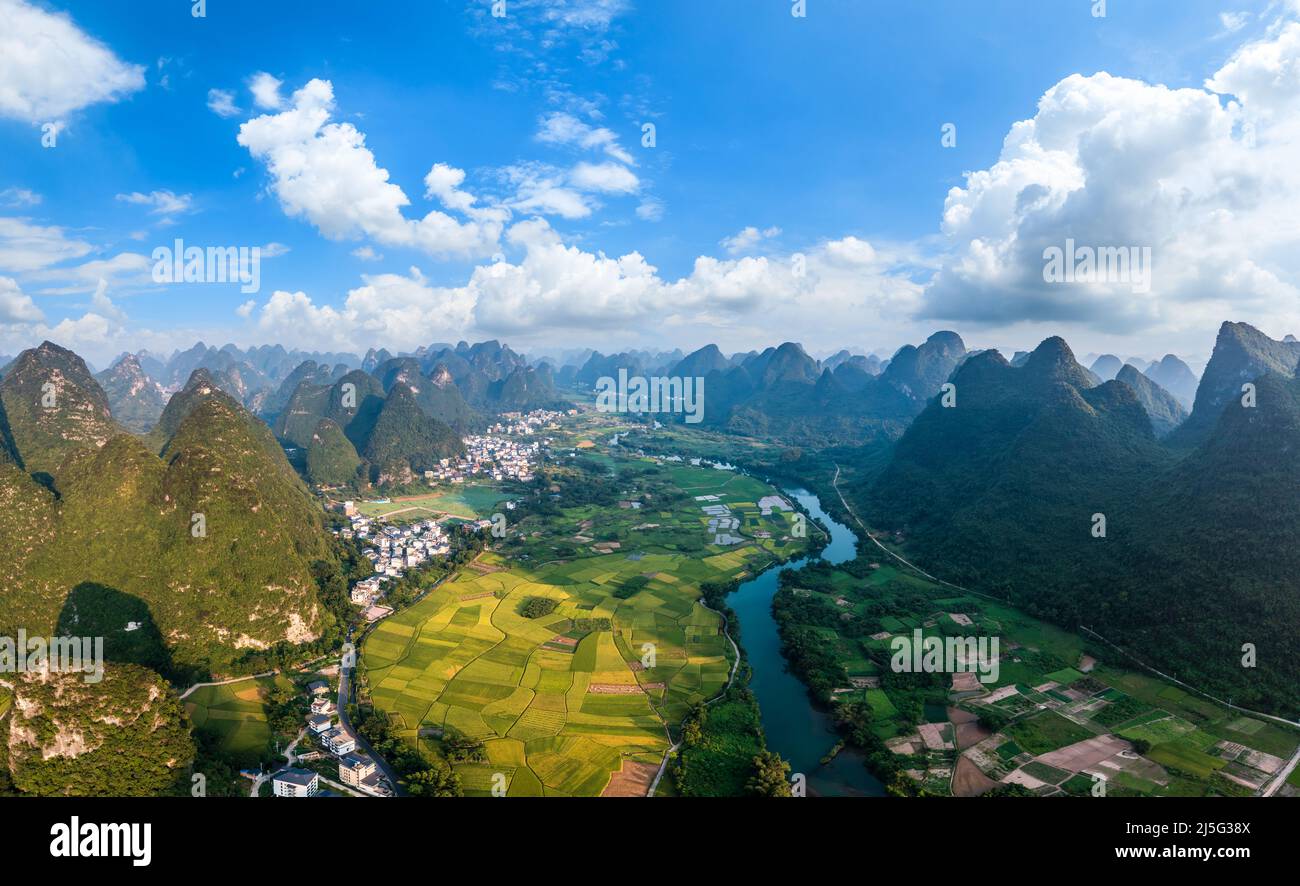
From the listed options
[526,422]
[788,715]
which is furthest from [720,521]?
[526,422]

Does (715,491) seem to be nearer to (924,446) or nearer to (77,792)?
(924,446)

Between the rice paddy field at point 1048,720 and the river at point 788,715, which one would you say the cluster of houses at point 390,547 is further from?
the rice paddy field at point 1048,720

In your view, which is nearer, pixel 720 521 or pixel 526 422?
pixel 720 521

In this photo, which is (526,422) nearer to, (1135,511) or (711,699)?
(711,699)

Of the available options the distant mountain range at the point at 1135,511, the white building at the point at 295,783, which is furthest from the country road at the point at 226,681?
the distant mountain range at the point at 1135,511
